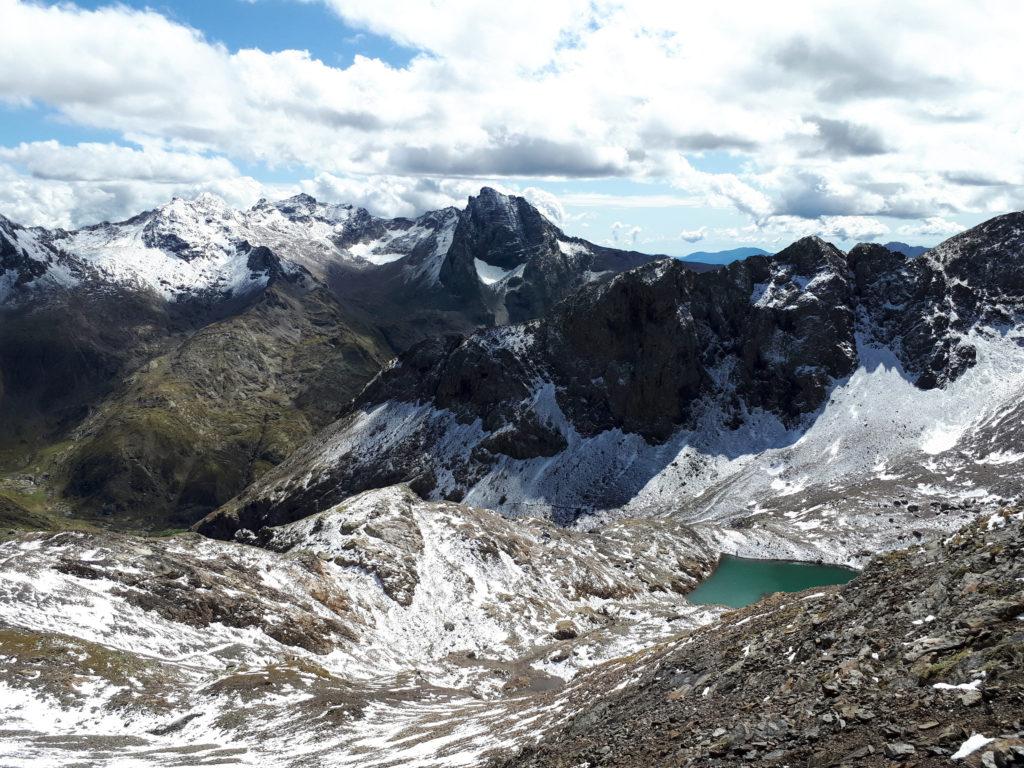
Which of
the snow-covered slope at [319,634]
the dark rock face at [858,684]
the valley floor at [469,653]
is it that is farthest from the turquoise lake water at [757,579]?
the dark rock face at [858,684]

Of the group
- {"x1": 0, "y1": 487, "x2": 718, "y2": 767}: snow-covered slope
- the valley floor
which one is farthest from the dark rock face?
{"x1": 0, "y1": 487, "x2": 718, "y2": 767}: snow-covered slope

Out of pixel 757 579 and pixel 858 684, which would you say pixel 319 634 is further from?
pixel 757 579

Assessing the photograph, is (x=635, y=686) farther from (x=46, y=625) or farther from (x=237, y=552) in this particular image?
(x=237, y=552)

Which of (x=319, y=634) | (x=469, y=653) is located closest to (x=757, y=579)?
(x=469, y=653)

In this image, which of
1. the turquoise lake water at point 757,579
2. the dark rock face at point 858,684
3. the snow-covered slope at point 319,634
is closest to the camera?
the dark rock face at point 858,684

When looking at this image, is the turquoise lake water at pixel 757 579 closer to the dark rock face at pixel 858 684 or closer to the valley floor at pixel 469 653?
the valley floor at pixel 469 653

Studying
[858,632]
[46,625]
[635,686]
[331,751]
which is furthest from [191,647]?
[858,632]
